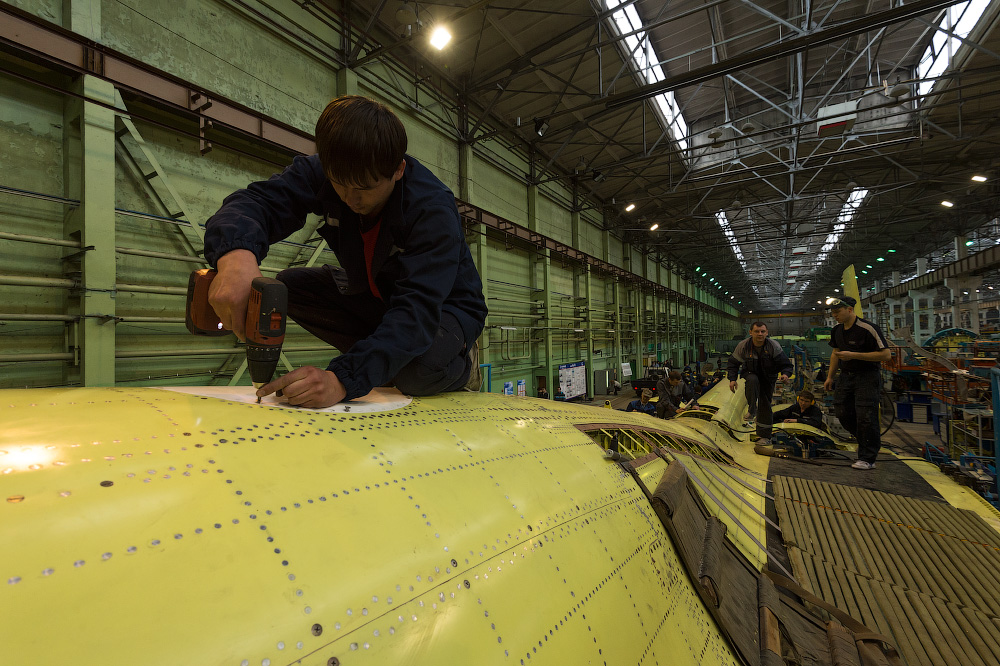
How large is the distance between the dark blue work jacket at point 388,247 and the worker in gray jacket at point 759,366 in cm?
562

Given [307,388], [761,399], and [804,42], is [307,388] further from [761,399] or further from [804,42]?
[804,42]

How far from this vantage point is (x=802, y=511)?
3.54 m

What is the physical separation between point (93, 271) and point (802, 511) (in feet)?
25.6

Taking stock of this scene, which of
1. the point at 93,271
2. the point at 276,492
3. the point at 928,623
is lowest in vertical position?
the point at 928,623

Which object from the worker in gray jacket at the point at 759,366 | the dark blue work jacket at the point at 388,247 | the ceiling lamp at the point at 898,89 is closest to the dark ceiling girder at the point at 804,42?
the ceiling lamp at the point at 898,89

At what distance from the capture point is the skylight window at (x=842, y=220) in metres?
20.2

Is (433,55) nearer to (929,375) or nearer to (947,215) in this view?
(929,375)

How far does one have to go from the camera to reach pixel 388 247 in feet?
6.00

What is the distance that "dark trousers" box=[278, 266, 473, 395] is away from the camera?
1.83m

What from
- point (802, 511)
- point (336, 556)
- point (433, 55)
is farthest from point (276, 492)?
point (433, 55)

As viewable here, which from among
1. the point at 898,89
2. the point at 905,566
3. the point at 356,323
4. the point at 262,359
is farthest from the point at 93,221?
the point at 898,89

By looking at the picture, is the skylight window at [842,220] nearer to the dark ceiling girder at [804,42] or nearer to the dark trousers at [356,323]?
the dark ceiling girder at [804,42]

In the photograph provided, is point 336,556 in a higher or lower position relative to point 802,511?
higher

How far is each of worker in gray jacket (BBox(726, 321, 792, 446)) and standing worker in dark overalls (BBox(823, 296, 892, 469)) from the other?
85 cm
